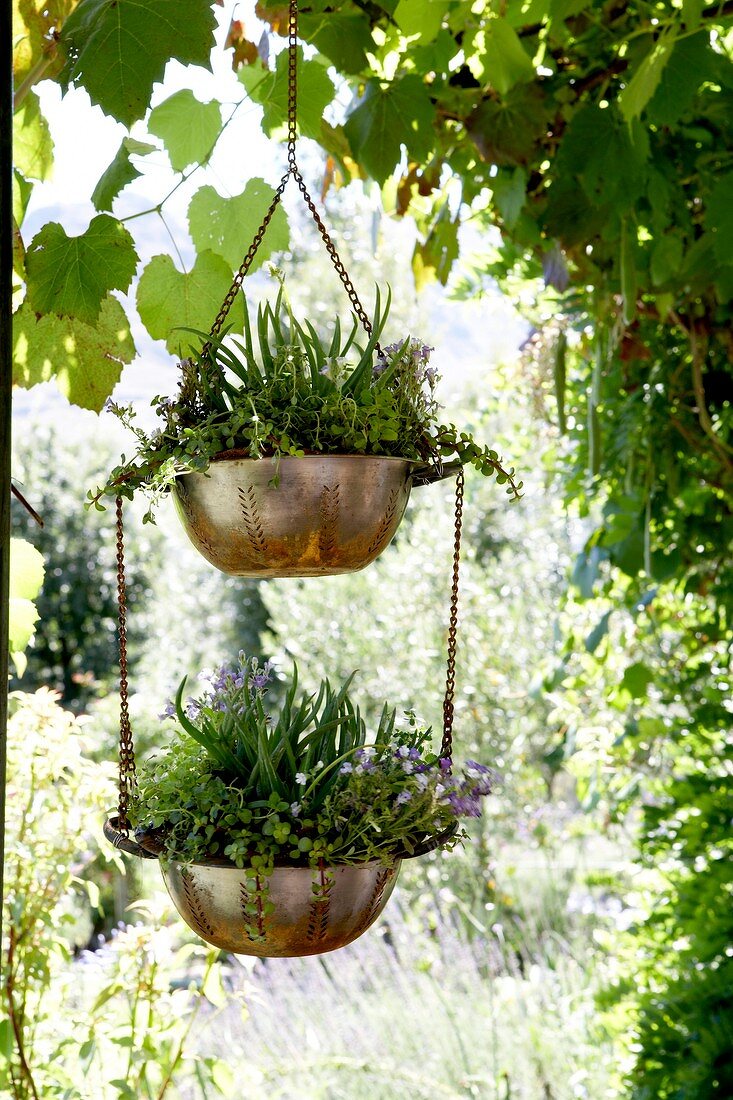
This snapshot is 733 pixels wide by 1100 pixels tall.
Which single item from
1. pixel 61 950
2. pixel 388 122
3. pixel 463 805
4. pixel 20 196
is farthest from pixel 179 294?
pixel 61 950

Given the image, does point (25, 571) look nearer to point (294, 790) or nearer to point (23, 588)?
point (23, 588)

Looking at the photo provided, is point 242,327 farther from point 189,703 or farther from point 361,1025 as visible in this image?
point 361,1025

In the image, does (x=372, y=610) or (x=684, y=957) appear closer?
(x=684, y=957)

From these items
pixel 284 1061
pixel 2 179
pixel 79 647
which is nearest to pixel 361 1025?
pixel 284 1061

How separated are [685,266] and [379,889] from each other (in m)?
0.99

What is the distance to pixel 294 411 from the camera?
0.67m

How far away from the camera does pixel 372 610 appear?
496cm

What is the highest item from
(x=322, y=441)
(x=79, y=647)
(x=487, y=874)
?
(x=322, y=441)

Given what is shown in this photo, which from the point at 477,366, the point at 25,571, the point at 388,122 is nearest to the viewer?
the point at 25,571

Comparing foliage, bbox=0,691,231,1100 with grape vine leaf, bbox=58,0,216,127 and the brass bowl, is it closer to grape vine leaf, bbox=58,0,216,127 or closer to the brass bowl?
the brass bowl

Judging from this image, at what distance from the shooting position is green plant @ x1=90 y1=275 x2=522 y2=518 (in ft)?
2.17

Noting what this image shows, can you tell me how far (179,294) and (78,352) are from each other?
3.6 inches

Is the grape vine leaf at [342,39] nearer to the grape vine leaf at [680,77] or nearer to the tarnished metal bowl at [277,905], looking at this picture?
the grape vine leaf at [680,77]

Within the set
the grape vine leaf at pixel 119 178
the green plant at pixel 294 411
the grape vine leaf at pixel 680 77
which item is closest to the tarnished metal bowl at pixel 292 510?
the green plant at pixel 294 411
